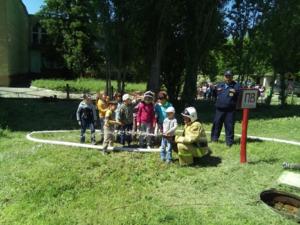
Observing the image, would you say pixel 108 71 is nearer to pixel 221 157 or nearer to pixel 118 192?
pixel 221 157

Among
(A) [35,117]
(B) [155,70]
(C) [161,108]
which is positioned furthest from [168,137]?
(B) [155,70]

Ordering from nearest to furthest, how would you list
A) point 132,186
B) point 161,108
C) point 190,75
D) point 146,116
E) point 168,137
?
1. point 132,186
2. point 168,137
3. point 146,116
4. point 161,108
5. point 190,75

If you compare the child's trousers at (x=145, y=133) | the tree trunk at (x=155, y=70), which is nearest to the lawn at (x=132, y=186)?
the child's trousers at (x=145, y=133)

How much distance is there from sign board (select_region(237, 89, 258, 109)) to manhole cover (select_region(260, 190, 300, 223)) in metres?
2.07

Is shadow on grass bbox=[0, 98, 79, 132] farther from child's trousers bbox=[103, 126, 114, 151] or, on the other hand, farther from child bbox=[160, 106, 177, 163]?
child bbox=[160, 106, 177, 163]


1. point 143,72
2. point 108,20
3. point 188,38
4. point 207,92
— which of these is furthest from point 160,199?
point 207,92

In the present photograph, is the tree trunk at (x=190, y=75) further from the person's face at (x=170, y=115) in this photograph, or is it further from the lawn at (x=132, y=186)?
the person's face at (x=170, y=115)

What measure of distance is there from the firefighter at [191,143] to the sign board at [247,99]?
97cm

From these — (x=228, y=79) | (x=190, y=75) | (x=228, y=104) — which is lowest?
(x=228, y=104)

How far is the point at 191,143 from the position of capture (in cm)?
946

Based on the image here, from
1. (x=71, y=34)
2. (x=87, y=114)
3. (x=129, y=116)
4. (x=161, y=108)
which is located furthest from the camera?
(x=71, y=34)

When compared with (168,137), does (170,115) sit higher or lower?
higher

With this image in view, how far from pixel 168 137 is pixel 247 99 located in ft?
5.77

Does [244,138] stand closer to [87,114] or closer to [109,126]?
[109,126]
